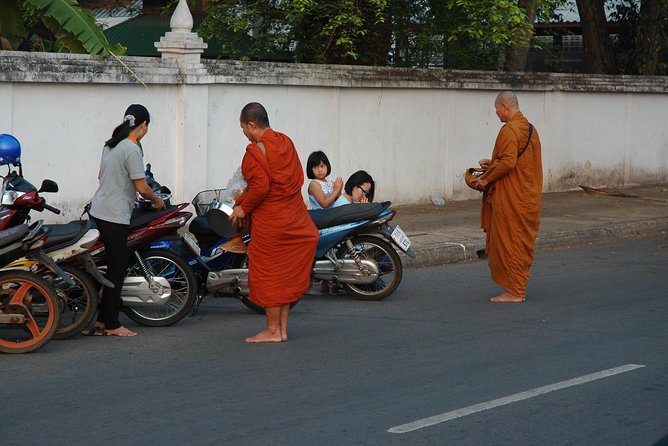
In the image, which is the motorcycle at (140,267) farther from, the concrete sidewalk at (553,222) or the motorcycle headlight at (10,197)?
the concrete sidewalk at (553,222)

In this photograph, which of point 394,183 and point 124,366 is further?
point 394,183

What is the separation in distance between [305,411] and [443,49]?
12.5m

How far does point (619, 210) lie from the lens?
1647 cm

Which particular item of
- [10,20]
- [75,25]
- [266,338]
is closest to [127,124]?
[266,338]

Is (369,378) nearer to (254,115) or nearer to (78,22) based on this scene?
(254,115)

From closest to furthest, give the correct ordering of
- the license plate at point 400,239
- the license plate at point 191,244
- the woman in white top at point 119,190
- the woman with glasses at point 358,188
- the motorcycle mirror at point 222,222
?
1. the woman in white top at point 119,190
2. the motorcycle mirror at point 222,222
3. the license plate at point 191,244
4. the license plate at point 400,239
5. the woman with glasses at point 358,188

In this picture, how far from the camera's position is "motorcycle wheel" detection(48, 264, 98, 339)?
25.0 feet

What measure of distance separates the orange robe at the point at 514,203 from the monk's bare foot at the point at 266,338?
2.63 meters

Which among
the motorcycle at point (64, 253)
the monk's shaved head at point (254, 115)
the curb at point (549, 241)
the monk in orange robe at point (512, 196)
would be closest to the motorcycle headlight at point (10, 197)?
the motorcycle at point (64, 253)

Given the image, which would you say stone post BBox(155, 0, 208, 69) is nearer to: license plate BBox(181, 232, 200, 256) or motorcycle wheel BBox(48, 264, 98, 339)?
Answer: license plate BBox(181, 232, 200, 256)

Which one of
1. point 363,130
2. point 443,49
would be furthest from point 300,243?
point 443,49

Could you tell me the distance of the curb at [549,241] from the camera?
39.1ft

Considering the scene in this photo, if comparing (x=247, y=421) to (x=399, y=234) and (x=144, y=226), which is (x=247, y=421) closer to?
(x=144, y=226)

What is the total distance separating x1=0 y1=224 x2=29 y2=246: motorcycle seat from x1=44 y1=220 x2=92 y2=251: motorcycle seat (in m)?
0.32
